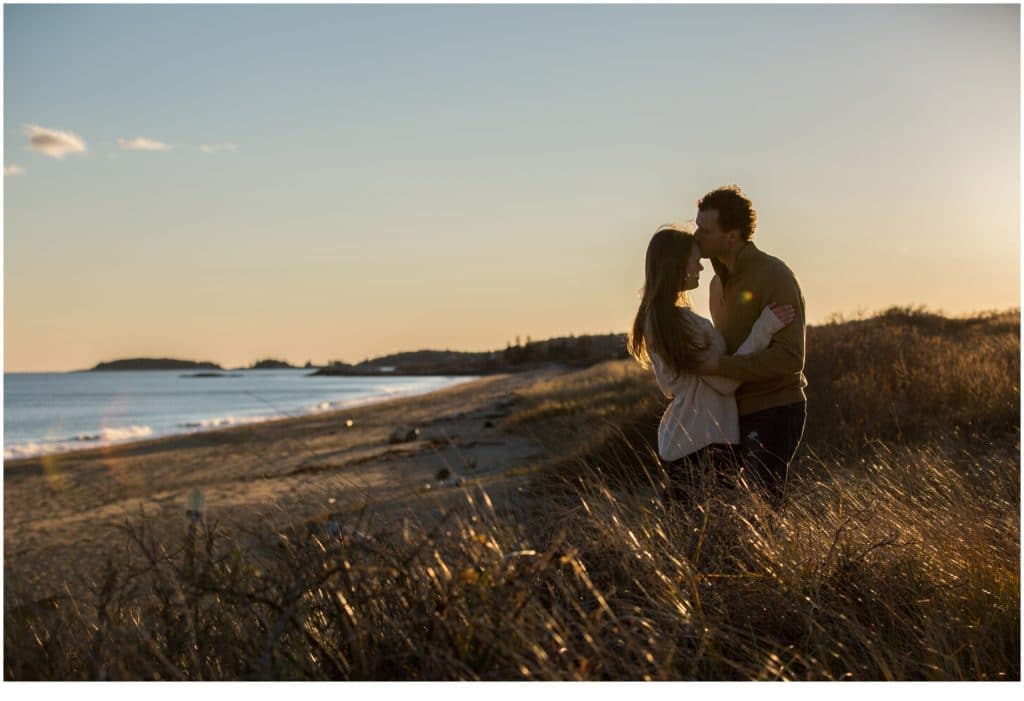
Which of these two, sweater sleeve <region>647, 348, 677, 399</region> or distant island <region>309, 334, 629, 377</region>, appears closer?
sweater sleeve <region>647, 348, 677, 399</region>

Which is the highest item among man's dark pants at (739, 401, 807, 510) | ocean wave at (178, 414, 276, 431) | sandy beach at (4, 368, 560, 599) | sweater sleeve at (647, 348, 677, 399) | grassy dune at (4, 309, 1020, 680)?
sweater sleeve at (647, 348, 677, 399)

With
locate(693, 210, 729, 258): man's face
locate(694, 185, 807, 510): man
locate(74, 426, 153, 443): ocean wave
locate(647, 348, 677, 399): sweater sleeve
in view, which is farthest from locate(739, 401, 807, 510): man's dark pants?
locate(74, 426, 153, 443): ocean wave

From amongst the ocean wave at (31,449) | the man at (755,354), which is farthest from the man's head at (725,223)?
the ocean wave at (31,449)

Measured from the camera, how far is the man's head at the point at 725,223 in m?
4.41

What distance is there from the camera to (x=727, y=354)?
4359 millimetres

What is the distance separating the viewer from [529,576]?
8.58 ft

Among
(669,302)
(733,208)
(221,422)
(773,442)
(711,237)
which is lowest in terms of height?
(221,422)

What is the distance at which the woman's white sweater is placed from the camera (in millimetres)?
4215

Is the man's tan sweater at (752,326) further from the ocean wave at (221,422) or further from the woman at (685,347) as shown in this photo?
the ocean wave at (221,422)

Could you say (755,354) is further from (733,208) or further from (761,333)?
(733,208)

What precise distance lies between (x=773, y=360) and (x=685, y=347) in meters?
0.43

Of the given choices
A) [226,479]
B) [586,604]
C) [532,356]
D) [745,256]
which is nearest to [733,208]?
[745,256]

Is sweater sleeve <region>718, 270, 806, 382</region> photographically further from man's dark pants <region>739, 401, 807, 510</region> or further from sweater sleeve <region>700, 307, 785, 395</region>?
man's dark pants <region>739, 401, 807, 510</region>

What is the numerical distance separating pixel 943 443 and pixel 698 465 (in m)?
4.96
